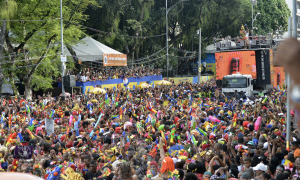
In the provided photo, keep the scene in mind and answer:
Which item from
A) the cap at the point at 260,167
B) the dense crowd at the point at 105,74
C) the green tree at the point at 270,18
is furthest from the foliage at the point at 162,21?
the cap at the point at 260,167

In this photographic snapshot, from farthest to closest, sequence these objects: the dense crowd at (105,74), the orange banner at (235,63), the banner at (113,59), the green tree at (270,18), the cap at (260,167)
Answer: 1. the green tree at (270,18)
2. the banner at (113,59)
3. the dense crowd at (105,74)
4. the orange banner at (235,63)
5. the cap at (260,167)

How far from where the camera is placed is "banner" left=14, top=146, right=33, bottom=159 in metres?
8.01

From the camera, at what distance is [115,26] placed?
36.0 metres

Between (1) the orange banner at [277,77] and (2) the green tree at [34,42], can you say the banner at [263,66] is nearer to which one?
(1) the orange banner at [277,77]

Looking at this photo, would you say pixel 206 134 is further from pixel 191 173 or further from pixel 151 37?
pixel 151 37

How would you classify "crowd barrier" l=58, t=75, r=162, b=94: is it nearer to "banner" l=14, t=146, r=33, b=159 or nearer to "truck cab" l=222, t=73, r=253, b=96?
"truck cab" l=222, t=73, r=253, b=96

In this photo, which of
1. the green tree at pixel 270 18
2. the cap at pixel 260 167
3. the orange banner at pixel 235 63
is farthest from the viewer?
the green tree at pixel 270 18

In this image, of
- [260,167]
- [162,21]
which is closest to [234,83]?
[260,167]

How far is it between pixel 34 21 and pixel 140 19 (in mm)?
15711

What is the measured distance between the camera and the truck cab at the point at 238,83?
24.3 meters

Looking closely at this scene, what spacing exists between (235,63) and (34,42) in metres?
14.4

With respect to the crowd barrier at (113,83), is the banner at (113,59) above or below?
above

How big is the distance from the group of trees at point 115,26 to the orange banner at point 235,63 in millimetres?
9850

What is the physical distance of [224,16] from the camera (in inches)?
1795
